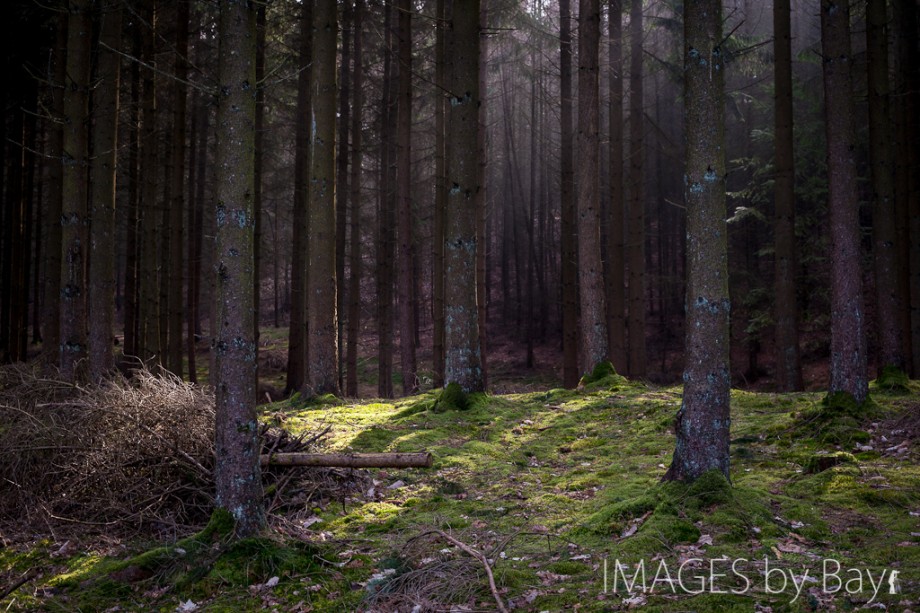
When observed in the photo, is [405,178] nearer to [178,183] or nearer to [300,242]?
[300,242]

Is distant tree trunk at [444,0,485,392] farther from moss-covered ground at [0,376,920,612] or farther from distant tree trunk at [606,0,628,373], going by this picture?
distant tree trunk at [606,0,628,373]

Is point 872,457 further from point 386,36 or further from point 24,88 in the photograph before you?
point 24,88

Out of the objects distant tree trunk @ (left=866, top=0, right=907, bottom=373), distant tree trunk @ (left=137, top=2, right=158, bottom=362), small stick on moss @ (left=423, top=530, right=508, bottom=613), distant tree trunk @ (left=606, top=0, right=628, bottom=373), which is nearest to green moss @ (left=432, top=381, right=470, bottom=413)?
small stick on moss @ (left=423, top=530, right=508, bottom=613)

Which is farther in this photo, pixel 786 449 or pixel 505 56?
pixel 505 56

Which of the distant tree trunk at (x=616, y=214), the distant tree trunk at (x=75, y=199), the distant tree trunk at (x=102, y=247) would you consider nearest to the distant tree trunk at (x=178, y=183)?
the distant tree trunk at (x=75, y=199)

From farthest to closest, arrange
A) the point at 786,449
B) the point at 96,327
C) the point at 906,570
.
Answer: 1. the point at 96,327
2. the point at 786,449
3. the point at 906,570

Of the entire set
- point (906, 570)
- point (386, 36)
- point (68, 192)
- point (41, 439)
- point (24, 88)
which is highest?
point (386, 36)

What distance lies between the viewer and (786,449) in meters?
7.82

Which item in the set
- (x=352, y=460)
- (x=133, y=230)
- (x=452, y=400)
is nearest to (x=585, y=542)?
(x=352, y=460)

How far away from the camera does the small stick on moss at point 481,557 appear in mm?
4489

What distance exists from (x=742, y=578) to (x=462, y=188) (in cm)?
727

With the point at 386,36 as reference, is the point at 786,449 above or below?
below

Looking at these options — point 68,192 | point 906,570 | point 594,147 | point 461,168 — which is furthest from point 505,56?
point 906,570

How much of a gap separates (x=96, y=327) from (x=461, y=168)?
6.03 metres
